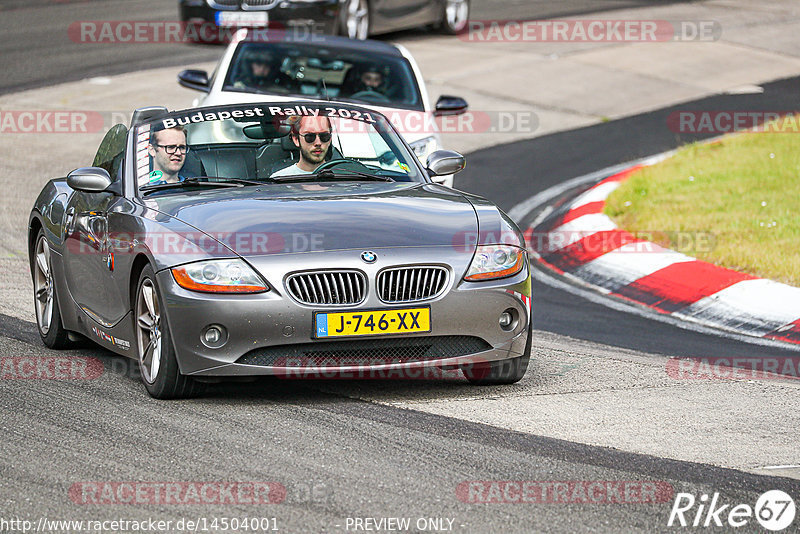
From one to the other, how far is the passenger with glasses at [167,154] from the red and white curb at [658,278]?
12.2 ft

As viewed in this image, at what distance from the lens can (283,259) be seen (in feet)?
20.8

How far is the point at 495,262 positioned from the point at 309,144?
152 centimetres

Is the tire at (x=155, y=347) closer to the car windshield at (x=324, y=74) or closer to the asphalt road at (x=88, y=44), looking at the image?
the car windshield at (x=324, y=74)

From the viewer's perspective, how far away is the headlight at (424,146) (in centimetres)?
1166

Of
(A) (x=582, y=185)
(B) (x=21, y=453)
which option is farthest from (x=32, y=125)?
(B) (x=21, y=453)

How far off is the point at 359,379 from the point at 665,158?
8.65 metres

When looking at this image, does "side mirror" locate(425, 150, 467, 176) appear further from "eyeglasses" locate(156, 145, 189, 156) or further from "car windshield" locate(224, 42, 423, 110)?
"car windshield" locate(224, 42, 423, 110)

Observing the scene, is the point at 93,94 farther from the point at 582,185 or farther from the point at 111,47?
the point at 582,185

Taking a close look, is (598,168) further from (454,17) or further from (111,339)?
(111,339)

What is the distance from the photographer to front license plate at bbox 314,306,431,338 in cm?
632

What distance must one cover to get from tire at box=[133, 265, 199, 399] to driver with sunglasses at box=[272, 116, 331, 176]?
1219 millimetres

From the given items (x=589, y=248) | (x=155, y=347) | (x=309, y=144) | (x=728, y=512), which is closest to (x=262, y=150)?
(x=309, y=144)

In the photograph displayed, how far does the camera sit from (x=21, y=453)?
5605 millimetres

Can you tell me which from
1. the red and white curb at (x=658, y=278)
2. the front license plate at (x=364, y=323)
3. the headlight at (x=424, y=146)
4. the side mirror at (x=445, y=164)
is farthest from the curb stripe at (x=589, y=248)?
the front license plate at (x=364, y=323)
